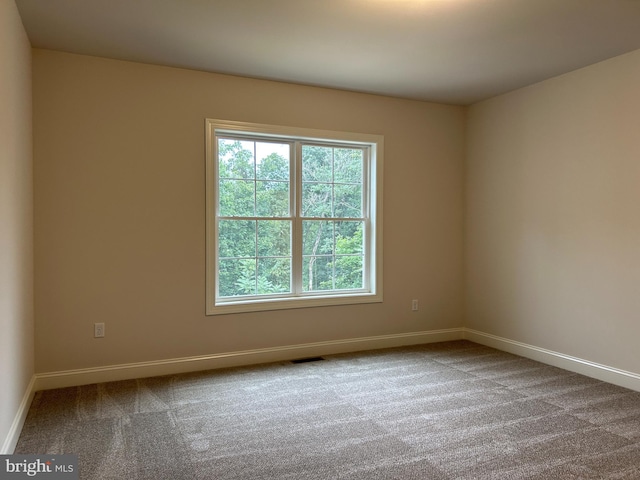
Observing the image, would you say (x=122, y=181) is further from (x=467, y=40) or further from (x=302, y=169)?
(x=467, y=40)

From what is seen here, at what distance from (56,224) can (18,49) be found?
1250 millimetres

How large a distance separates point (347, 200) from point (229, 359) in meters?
1.93

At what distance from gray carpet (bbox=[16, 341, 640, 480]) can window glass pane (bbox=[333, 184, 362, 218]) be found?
1546 mm

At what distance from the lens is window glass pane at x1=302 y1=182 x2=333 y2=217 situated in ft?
14.6

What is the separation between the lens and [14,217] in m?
2.69

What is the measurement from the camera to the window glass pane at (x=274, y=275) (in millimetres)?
4270

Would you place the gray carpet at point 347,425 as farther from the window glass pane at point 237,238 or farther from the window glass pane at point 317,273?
the window glass pane at point 237,238

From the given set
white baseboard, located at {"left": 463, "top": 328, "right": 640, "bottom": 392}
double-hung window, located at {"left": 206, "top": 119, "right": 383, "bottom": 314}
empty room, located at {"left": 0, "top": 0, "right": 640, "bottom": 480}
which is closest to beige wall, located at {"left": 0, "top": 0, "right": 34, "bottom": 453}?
empty room, located at {"left": 0, "top": 0, "right": 640, "bottom": 480}

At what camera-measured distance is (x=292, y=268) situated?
4.38m

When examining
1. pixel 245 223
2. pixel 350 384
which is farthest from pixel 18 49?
pixel 350 384

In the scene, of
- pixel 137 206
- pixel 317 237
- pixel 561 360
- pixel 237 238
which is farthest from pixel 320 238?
pixel 561 360

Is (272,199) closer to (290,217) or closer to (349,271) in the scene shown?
(290,217)

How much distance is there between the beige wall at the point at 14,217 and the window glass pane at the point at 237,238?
1457 mm

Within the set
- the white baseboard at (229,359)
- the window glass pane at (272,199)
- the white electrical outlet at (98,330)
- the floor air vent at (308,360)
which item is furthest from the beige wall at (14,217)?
the floor air vent at (308,360)
